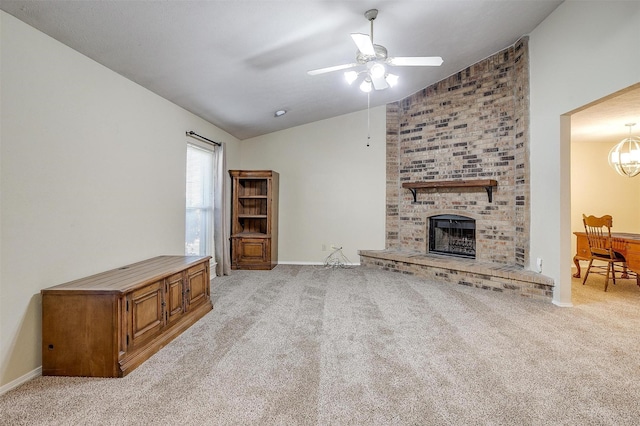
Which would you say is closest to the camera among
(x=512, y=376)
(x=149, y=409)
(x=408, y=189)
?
(x=149, y=409)

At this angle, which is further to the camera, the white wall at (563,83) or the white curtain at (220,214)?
the white curtain at (220,214)

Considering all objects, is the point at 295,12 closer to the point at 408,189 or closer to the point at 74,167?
the point at 74,167

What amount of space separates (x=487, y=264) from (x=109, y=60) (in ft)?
16.6

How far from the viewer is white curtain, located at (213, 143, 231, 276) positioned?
4965 millimetres

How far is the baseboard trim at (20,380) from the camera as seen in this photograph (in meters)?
1.95

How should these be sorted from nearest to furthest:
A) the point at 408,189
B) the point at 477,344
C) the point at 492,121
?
the point at 477,344 < the point at 492,121 < the point at 408,189

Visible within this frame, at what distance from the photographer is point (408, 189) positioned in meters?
5.73

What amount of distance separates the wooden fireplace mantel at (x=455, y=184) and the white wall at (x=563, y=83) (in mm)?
643

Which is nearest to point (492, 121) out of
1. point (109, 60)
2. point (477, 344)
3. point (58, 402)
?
point (477, 344)

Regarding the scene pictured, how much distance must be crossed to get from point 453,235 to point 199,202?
4.20 metres

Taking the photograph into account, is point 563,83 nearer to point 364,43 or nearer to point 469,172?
point 469,172

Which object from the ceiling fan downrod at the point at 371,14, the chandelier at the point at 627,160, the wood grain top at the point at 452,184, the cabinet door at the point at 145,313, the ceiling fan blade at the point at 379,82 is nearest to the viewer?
the cabinet door at the point at 145,313

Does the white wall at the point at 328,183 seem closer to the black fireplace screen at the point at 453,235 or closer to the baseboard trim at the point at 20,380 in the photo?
the black fireplace screen at the point at 453,235

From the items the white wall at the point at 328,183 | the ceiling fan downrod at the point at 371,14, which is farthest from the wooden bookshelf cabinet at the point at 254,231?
the ceiling fan downrod at the point at 371,14
